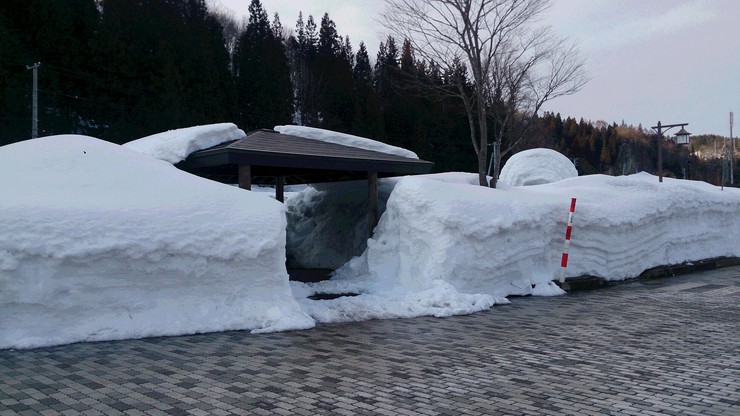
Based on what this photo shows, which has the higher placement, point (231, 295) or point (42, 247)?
point (42, 247)

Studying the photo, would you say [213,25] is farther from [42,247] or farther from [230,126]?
[42,247]

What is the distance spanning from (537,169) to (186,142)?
18330mm

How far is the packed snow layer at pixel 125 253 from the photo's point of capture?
19.6 feet

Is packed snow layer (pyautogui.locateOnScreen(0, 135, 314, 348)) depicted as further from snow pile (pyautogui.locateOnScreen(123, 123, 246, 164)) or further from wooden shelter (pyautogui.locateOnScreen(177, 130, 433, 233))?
snow pile (pyautogui.locateOnScreen(123, 123, 246, 164))

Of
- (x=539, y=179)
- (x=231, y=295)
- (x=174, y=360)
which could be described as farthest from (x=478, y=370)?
(x=539, y=179)

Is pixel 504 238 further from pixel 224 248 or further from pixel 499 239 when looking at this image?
pixel 224 248

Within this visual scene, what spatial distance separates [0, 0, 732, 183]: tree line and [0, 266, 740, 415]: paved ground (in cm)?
900

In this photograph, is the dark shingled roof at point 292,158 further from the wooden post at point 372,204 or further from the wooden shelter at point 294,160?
the wooden post at point 372,204

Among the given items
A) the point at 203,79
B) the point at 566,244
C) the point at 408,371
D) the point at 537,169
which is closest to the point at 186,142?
the point at 566,244

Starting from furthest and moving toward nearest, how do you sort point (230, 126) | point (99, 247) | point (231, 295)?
point (230, 126), point (231, 295), point (99, 247)

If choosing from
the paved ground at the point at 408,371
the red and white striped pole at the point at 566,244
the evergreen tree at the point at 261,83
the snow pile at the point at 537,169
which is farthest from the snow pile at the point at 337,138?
the evergreen tree at the point at 261,83

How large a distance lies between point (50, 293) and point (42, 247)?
0.47m

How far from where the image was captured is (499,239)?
968 cm

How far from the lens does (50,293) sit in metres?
6.00
